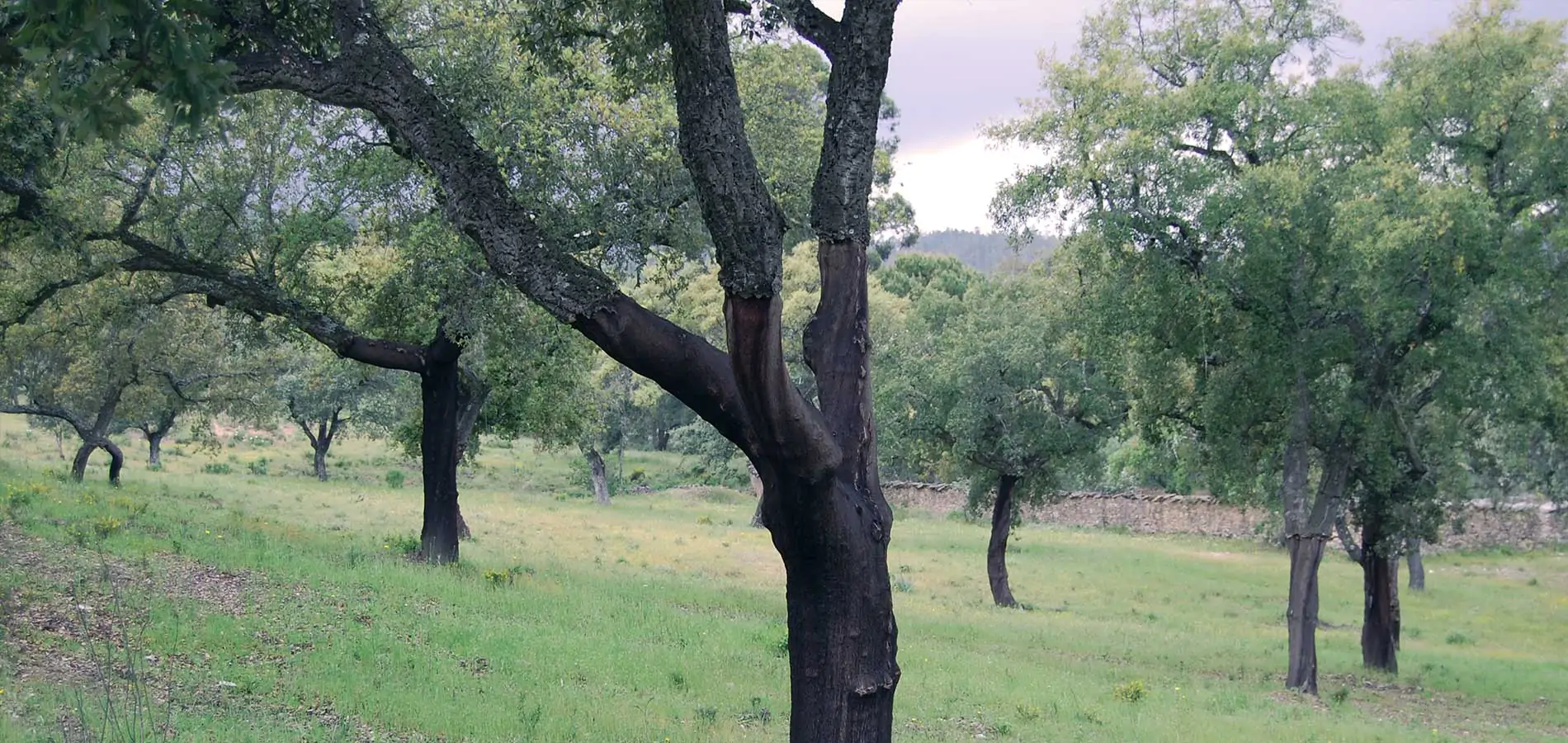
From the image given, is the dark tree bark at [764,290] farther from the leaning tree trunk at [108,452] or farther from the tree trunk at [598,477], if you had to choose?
the tree trunk at [598,477]

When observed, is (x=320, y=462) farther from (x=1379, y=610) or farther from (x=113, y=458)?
(x=1379, y=610)

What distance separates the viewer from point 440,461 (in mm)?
18016

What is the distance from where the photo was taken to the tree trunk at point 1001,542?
27594mm

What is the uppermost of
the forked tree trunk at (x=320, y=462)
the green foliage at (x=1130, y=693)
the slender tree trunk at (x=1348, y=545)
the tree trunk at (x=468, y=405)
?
the tree trunk at (x=468, y=405)

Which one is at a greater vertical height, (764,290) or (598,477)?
(764,290)

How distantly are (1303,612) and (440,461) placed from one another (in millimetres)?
14235

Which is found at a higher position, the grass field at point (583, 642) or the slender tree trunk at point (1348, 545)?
the slender tree trunk at point (1348, 545)

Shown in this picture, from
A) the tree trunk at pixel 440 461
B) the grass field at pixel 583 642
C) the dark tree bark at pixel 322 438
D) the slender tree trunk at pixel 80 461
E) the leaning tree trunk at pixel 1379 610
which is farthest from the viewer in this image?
the dark tree bark at pixel 322 438

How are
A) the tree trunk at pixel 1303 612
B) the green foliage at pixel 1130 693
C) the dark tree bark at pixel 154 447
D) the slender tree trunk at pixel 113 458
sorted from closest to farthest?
1. the green foliage at pixel 1130 693
2. the tree trunk at pixel 1303 612
3. the slender tree trunk at pixel 113 458
4. the dark tree bark at pixel 154 447

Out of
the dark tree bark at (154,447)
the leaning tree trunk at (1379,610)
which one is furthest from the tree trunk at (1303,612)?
the dark tree bark at (154,447)

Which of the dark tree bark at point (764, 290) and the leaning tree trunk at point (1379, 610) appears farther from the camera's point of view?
the leaning tree trunk at point (1379, 610)

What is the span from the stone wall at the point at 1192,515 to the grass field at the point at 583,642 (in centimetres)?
1229

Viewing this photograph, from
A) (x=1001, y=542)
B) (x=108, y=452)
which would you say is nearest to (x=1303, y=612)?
(x=1001, y=542)

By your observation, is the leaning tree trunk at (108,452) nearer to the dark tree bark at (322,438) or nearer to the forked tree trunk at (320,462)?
the dark tree bark at (322,438)
